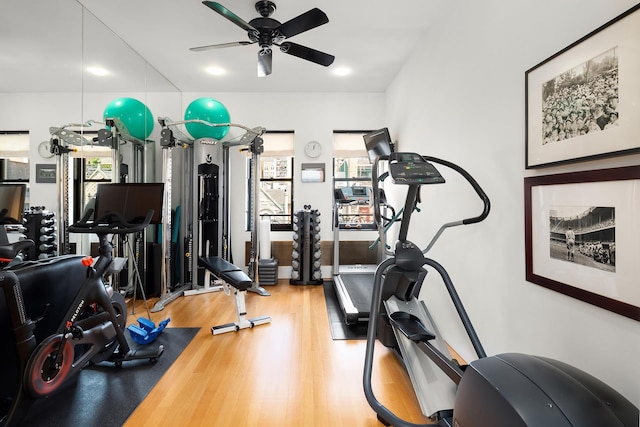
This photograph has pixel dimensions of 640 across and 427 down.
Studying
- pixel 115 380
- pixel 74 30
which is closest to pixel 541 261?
pixel 115 380

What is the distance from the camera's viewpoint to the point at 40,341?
6.05ft

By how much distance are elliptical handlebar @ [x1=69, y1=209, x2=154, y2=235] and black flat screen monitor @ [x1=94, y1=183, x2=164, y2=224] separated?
0.23 ft

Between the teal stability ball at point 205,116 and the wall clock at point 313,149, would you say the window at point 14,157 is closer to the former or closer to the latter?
the teal stability ball at point 205,116

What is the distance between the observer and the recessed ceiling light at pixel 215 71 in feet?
13.5

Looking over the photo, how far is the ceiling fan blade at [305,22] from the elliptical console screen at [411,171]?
1411 mm

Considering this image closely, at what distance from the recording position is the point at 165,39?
3396 mm

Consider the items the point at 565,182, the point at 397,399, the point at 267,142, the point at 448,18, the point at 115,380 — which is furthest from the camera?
the point at 267,142

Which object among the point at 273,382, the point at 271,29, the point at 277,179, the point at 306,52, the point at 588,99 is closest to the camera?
the point at 588,99

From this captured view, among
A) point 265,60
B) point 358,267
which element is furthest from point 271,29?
point 358,267

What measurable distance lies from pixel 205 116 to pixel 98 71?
1274mm

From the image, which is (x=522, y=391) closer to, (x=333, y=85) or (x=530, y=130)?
(x=530, y=130)

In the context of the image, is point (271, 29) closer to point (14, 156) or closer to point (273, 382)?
point (14, 156)

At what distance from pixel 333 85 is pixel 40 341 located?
4434mm

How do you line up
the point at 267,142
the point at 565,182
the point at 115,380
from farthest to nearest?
the point at 267,142, the point at 115,380, the point at 565,182
